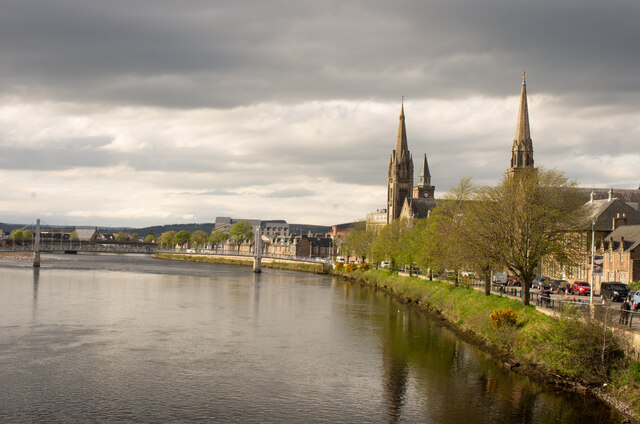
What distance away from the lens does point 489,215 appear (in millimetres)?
51156

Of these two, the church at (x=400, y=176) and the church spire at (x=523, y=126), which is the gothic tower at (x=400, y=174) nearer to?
the church at (x=400, y=176)

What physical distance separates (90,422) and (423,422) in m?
15.6

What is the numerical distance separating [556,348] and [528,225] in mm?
15787

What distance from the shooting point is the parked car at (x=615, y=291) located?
5366 cm

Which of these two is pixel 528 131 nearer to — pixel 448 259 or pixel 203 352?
pixel 448 259

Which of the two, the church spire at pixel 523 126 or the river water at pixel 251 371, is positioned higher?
the church spire at pixel 523 126

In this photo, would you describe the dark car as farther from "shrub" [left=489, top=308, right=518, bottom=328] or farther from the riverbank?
"shrub" [left=489, top=308, right=518, bottom=328]

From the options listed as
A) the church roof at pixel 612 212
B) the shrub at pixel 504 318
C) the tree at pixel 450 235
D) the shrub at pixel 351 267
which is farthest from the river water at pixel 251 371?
the shrub at pixel 351 267

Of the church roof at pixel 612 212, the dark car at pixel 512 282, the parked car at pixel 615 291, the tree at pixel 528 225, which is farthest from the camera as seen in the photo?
the church roof at pixel 612 212

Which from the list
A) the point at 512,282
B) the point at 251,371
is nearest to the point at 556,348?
the point at 251,371

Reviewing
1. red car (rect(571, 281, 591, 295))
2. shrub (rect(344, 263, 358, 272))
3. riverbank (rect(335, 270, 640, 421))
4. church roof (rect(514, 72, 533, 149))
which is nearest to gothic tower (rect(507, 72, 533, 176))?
church roof (rect(514, 72, 533, 149))

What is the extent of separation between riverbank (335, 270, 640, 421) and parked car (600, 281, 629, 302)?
9.78m

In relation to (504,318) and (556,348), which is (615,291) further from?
(556,348)

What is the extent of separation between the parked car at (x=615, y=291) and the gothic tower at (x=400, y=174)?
124521 mm
